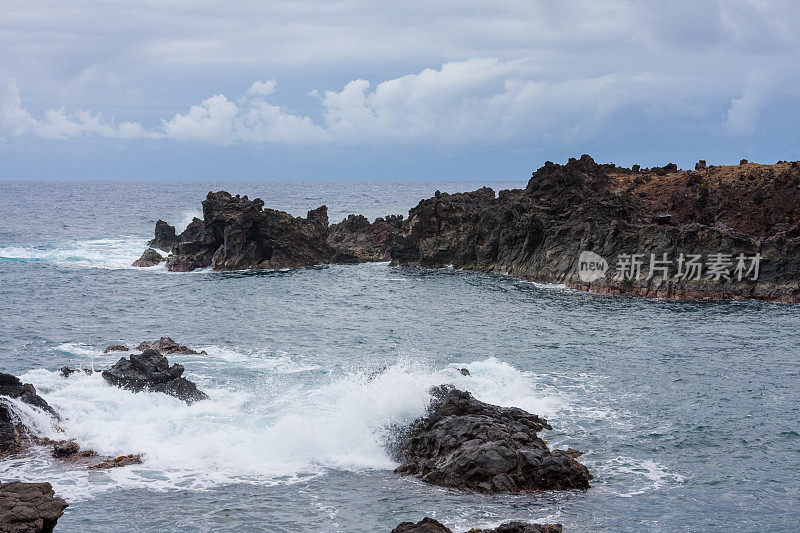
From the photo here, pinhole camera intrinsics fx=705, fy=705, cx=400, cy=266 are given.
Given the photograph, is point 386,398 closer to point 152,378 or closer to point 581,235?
point 152,378

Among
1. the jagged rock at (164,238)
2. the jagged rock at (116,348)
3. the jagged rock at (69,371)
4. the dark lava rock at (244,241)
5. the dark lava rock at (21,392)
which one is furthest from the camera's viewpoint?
the jagged rock at (164,238)

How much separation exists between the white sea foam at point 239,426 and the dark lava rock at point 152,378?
1.67 feet

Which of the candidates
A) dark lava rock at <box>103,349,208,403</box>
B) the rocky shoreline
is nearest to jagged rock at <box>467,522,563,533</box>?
dark lava rock at <box>103,349,208,403</box>

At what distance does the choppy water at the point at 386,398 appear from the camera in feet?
62.8

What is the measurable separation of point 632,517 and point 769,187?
191ft

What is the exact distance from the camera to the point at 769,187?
220 ft

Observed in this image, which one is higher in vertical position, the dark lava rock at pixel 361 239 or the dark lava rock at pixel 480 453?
the dark lava rock at pixel 361 239

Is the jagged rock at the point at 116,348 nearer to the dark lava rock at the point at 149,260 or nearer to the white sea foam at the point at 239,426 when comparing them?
the white sea foam at the point at 239,426

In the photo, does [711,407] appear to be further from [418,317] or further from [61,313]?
[61,313]

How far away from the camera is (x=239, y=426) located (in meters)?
25.5

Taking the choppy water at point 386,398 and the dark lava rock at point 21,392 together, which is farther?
the dark lava rock at point 21,392

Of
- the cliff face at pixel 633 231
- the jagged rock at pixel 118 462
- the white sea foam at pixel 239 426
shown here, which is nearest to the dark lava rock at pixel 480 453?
the white sea foam at pixel 239 426

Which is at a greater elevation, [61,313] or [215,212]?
[215,212]

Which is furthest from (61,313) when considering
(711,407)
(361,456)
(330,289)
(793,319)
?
(793,319)
